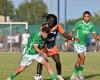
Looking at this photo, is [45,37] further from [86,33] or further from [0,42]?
[0,42]

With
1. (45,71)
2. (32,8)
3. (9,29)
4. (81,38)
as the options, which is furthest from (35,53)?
(32,8)

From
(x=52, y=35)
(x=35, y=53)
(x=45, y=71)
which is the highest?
(x=52, y=35)

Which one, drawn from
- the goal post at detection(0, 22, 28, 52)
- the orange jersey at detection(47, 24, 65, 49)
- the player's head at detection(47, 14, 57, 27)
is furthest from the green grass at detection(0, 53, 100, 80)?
the goal post at detection(0, 22, 28, 52)

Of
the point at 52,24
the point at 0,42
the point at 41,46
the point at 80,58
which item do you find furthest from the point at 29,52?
the point at 0,42

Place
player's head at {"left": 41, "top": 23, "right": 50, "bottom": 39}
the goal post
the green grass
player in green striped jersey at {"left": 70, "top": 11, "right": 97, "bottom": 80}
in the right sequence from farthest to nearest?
the goal post < the green grass < player in green striped jersey at {"left": 70, "top": 11, "right": 97, "bottom": 80} < player's head at {"left": 41, "top": 23, "right": 50, "bottom": 39}

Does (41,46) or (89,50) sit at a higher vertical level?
(41,46)

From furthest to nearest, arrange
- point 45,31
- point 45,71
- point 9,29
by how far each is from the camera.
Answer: point 9,29 < point 45,71 < point 45,31

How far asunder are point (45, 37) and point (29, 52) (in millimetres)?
679

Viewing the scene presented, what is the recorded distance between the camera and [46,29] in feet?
47.7

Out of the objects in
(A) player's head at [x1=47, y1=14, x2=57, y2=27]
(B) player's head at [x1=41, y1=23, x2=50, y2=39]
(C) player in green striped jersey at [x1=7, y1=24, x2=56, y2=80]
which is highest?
(A) player's head at [x1=47, y1=14, x2=57, y2=27]

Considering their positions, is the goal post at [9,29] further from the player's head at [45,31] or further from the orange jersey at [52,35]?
the player's head at [45,31]

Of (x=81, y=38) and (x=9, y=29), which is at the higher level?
(x=81, y=38)

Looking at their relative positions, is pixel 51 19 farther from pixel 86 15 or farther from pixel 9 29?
pixel 9 29

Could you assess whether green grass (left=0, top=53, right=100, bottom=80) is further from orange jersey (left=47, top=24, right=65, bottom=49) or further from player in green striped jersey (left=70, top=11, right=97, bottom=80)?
orange jersey (left=47, top=24, right=65, bottom=49)
